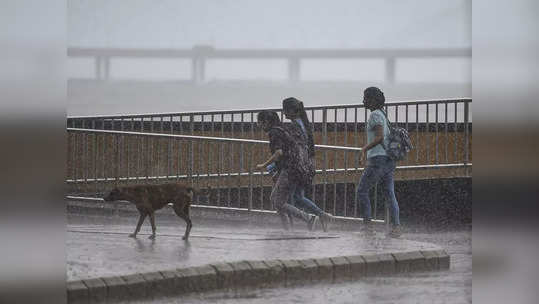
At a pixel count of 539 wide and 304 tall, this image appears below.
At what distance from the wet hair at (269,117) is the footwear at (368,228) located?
3.52 feet

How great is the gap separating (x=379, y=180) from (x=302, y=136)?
72cm

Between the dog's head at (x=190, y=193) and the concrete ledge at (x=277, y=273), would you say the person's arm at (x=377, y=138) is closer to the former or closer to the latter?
the concrete ledge at (x=277, y=273)

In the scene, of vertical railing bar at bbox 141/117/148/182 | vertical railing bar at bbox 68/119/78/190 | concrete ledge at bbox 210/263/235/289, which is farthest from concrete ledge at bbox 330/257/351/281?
vertical railing bar at bbox 68/119/78/190

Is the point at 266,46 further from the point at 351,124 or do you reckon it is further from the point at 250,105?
the point at 351,124

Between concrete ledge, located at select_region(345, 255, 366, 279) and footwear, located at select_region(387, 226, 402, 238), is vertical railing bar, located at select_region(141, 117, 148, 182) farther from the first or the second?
footwear, located at select_region(387, 226, 402, 238)

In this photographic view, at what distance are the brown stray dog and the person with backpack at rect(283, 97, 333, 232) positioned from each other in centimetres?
85

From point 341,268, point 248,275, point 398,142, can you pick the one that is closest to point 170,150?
point 248,275

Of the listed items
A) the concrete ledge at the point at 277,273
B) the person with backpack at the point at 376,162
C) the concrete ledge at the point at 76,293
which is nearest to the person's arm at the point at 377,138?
the person with backpack at the point at 376,162

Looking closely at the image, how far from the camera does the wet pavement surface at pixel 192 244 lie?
8844 mm
